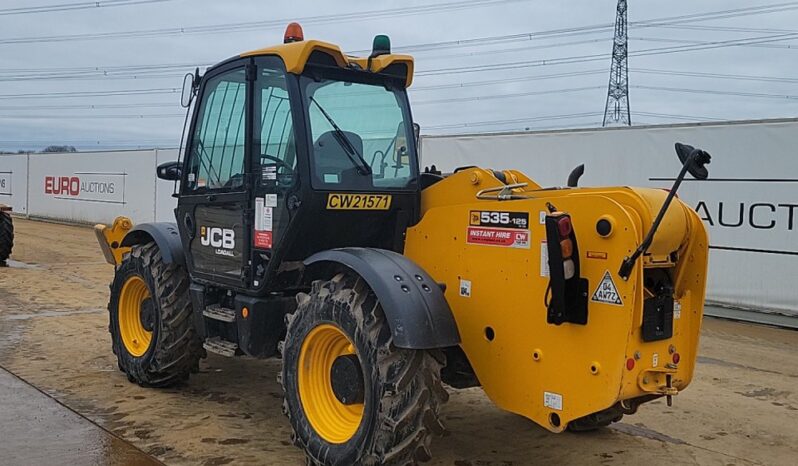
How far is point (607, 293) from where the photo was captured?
381 centimetres

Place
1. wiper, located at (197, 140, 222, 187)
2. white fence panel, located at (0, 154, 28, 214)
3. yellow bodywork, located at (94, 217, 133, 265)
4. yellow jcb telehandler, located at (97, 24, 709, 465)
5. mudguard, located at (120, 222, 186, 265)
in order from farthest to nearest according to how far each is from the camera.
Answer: white fence panel, located at (0, 154, 28, 214) < yellow bodywork, located at (94, 217, 133, 265) < mudguard, located at (120, 222, 186, 265) < wiper, located at (197, 140, 222, 187) < yellow jcb telehandler, located at (97, 24, 709, 465)

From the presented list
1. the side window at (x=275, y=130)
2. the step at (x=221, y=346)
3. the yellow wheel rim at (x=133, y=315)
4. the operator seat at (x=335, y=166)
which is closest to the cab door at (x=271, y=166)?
the side window at (x=275, y=130)

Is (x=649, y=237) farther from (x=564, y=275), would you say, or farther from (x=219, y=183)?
(x=219, y=183)

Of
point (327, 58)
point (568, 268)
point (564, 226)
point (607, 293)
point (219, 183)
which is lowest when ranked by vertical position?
point (607, 293)

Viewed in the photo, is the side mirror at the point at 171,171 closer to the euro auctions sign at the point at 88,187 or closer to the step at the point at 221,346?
the step at the point at 221,346

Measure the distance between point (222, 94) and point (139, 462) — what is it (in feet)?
8.55

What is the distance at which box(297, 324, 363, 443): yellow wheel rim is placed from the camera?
4516mm

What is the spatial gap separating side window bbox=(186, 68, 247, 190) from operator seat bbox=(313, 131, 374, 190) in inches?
29.4

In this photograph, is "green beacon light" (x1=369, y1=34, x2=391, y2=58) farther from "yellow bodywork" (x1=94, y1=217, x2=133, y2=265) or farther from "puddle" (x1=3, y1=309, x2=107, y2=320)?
"puddle" (x1=3, y1=309, x2=107, y2=320)

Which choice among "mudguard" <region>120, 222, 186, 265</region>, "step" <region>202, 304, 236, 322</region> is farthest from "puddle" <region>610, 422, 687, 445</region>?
"mudguard" <region>120, 222, 186, 265</region>

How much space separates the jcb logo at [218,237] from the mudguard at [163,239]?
43 cm

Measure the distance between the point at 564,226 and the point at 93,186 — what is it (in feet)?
74.6

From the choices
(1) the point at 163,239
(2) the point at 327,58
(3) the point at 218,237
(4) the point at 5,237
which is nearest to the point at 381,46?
(2) the point at 327,58

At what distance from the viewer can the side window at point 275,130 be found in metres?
5.04
